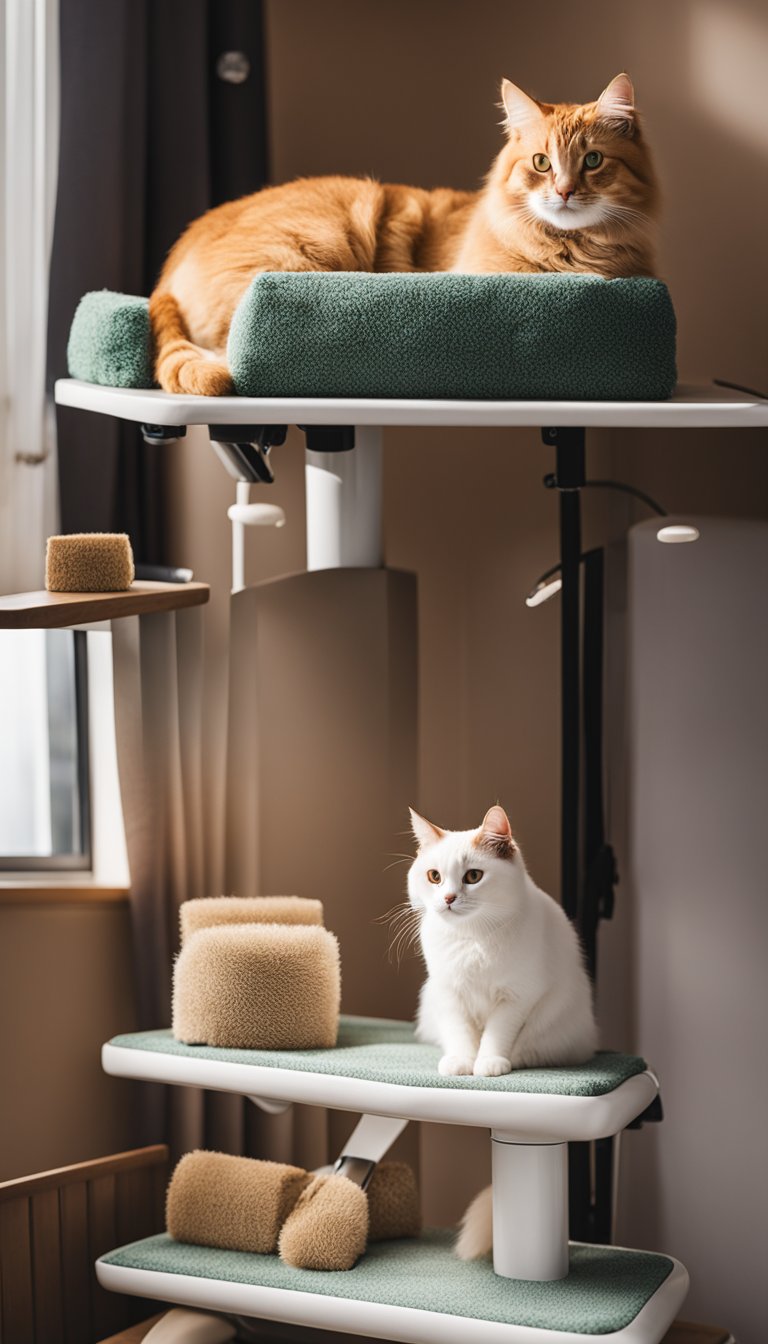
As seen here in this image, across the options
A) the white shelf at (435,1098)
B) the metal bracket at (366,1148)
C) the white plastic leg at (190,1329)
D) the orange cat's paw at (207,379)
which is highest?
the orange cat's paw at (207,379)

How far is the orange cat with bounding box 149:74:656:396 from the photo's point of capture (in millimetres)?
1220

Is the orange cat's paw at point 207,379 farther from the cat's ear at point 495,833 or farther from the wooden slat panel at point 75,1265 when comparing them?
the wooden slat panel at point 75,1265

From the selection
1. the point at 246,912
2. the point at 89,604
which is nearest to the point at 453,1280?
the point at 246,912

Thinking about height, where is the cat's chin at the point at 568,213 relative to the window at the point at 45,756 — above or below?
above

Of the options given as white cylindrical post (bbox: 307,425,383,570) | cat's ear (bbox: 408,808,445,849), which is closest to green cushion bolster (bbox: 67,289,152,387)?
white cylindrical post (bbox: 307,425,383,570)

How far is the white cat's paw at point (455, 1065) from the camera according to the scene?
1.20 meters

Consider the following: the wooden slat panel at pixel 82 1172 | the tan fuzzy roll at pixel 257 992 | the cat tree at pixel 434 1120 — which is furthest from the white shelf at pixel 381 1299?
the tan fuzzy roll at pixel 257 992

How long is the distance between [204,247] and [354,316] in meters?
0.28

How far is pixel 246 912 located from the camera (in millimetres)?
1418

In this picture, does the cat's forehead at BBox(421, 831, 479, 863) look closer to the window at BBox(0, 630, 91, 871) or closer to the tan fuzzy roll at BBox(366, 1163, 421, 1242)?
the tan fuzzy roll at BBox(366, 1163, 421, 1242)

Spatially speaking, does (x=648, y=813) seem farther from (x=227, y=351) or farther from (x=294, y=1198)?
(x=227, y=351)

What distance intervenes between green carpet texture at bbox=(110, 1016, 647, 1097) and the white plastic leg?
28 cm

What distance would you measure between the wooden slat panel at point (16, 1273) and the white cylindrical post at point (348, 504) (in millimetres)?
747

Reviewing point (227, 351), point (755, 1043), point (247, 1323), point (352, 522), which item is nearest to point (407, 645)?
point (352, 522)
